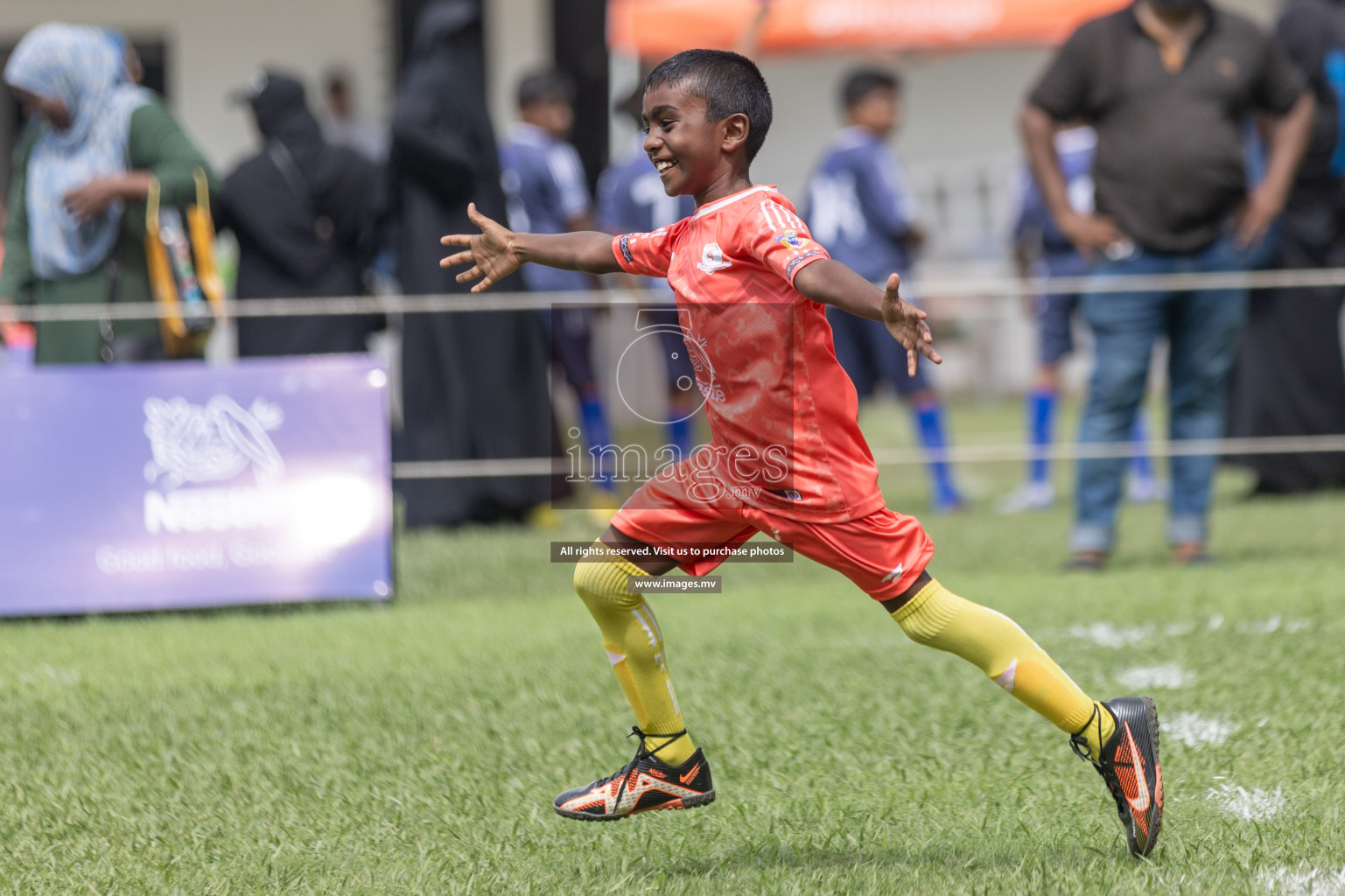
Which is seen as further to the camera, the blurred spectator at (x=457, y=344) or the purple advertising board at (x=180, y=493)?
the blurred spectator at (x=457, y=344)

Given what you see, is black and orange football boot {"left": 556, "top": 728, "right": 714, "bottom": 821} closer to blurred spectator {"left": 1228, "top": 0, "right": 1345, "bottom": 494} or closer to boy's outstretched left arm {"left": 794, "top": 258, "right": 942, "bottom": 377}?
boy's outstretched left arm {"left": 794, "top": 258, "right": 942, "bottom": 377}

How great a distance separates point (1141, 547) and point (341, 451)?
11.9 feet

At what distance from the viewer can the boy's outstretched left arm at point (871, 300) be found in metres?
2.64

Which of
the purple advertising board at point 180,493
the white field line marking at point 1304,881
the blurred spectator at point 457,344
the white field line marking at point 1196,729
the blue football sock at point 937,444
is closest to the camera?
the white field line marking at point 1304,881

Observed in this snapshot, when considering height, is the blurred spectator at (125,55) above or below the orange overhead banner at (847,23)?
below

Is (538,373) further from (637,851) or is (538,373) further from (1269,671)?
(637,851)

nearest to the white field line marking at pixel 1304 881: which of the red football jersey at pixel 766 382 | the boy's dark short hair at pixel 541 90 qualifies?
the red football jersey at pixel 766 382

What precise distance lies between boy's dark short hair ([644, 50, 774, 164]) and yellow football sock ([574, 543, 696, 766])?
89cm

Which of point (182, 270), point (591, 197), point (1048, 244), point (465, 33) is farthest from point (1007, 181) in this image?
point (182, 270)

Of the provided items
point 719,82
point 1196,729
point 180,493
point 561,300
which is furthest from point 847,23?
point 719,82

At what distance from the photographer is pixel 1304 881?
9.43ft

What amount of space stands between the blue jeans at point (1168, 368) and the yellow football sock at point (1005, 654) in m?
3.59

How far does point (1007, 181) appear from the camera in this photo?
1617cm

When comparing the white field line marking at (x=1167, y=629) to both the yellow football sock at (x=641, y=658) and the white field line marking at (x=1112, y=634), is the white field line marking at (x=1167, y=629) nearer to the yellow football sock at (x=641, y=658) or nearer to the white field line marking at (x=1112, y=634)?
the white field line marking at (x=1112, y=634)
